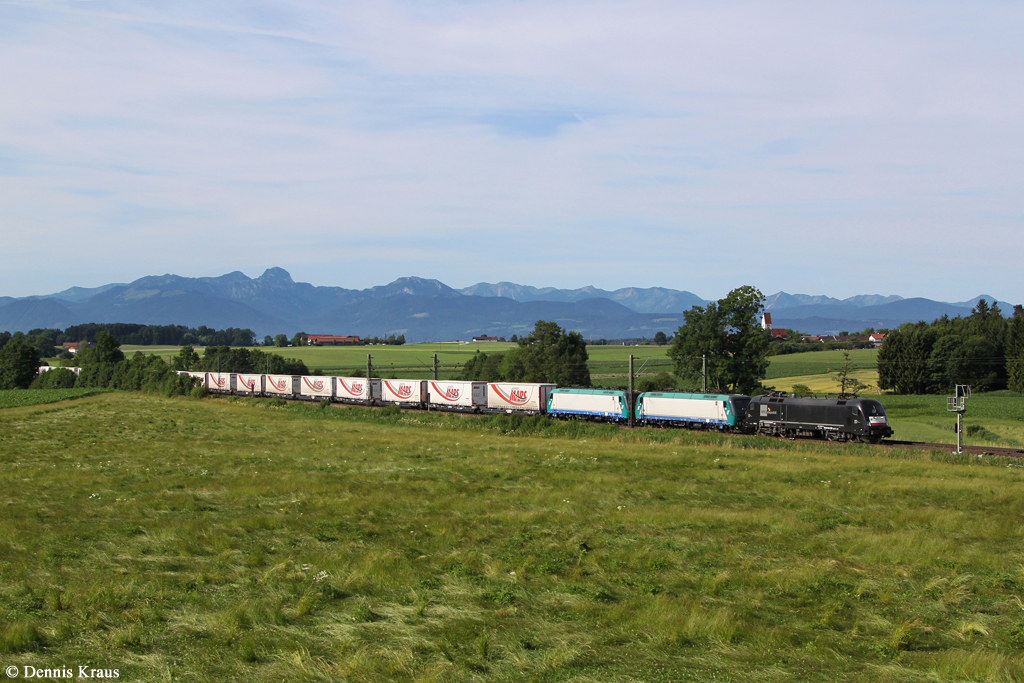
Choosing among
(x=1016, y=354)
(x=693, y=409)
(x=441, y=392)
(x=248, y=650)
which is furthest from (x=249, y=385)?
(x=1016, y=354)

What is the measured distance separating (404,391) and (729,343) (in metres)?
43.5

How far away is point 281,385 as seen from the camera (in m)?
95.5

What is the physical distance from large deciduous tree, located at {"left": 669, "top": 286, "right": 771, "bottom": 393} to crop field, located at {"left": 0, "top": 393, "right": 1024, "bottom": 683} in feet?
161

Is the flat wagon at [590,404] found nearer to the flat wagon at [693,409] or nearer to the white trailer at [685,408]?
the flat wagon at [693,409]

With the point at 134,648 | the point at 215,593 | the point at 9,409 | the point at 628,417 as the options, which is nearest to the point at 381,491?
the point at 215,593

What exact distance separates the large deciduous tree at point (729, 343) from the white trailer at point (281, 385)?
52.5 metres

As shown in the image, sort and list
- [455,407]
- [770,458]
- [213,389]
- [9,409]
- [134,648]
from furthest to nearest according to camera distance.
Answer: [213,389], [9,409], [455,407], [770,458], [134,648]

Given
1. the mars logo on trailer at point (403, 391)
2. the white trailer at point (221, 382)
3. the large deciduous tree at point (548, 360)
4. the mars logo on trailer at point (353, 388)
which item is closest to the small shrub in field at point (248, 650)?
the mars logo on trailer at point (403, 391)

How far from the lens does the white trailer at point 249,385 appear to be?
3907 inches

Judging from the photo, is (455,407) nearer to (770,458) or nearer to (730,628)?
(770,458)

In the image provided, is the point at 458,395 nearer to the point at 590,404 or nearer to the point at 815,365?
the point at 590,404

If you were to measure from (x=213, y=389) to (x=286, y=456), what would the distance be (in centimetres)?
7213

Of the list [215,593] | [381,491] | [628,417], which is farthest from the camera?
[628,417]

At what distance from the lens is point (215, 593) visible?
16.3 meters
